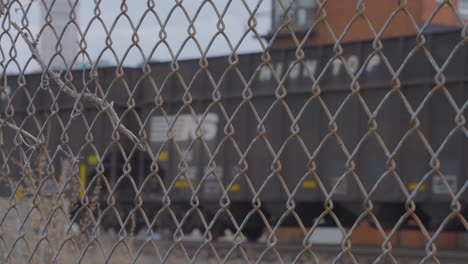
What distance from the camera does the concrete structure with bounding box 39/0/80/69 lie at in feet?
9.83

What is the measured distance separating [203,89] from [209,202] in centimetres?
184

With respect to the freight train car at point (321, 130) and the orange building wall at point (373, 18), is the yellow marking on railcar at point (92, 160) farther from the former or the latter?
the orange building wall at point (373, 18)

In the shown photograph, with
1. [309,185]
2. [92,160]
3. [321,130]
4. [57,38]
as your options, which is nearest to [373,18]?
[321,130]

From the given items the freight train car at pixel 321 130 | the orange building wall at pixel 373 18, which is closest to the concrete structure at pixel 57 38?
the freight train car at pixel 321 130

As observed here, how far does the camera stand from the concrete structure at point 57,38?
3.00 metres

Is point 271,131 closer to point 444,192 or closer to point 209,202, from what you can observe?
point 209,202

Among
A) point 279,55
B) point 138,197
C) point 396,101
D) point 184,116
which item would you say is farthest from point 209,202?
point 138,197

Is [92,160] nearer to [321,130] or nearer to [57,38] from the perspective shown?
[321,130]

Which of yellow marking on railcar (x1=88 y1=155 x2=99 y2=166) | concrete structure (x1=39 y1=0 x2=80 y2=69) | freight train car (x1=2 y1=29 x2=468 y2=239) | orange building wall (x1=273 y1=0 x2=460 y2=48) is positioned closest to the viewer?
concrete structure (x1=39 y1=0 x2=80 y2=69)

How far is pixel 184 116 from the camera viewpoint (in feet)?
43.6

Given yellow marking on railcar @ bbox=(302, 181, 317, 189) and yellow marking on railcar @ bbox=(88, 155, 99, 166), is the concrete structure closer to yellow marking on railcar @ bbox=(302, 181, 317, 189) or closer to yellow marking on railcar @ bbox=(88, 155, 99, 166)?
yellow marking on railcar @ bbox=(302, 181, 317, 189)

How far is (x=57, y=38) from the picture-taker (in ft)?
9.84

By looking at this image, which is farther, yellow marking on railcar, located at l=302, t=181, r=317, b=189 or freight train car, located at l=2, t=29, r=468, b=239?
yellow marking on railcar, located at l=302, t=181, r=317, b=189

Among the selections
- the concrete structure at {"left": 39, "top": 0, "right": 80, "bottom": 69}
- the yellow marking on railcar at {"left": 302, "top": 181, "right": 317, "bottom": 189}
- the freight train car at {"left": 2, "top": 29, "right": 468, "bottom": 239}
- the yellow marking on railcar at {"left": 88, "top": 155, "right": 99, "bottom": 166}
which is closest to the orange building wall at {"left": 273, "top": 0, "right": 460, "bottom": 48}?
the freight train car at {"left": 2, "top": 29, "right": 468, "bottom": 239}
